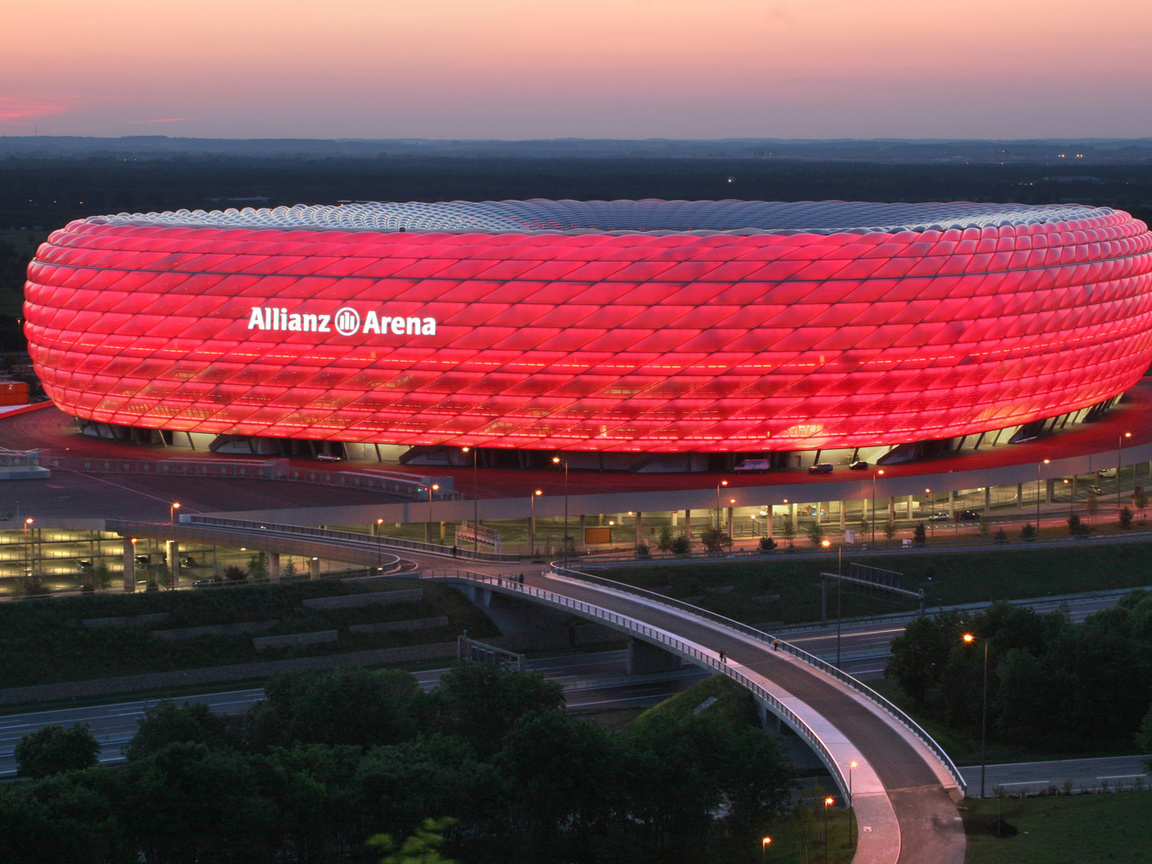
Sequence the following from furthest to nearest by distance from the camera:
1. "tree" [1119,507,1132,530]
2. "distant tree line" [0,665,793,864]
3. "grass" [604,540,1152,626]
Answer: "tree" [1119,507,1132,530], "grass" [604,540,1152,626], "distant tree line" [0,665,793,864]

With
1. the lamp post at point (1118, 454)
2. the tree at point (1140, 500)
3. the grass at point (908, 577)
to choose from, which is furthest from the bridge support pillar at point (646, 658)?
the tree at point (1140, 500)

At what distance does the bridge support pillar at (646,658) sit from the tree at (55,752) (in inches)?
941

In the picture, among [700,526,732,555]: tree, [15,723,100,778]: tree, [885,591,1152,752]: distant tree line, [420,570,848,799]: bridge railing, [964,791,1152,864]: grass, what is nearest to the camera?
[964,791,1152,864]: grass

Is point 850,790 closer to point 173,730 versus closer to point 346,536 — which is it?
point 173,730

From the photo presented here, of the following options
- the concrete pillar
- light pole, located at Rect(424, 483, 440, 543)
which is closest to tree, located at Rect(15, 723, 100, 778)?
the concrete pillar

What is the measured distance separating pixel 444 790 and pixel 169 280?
2150 inches

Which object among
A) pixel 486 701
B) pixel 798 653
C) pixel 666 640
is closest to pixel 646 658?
pixel 666 640

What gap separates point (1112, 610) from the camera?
67.9 meters

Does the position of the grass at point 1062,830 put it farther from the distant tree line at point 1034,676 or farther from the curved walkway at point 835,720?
the distant tree line at point 1034,676

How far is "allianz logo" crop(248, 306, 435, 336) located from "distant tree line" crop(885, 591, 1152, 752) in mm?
37302

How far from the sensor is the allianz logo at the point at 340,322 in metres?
92.1

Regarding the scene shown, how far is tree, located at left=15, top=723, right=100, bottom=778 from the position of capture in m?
51.2

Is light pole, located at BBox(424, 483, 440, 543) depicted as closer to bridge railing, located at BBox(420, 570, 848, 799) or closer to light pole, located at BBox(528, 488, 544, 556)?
light pole, located at BBox(528, 488, 544, 556)

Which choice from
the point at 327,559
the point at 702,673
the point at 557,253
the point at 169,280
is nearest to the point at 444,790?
the point at 702,673
